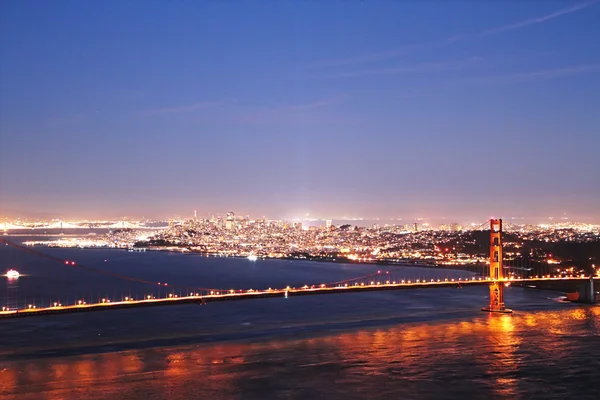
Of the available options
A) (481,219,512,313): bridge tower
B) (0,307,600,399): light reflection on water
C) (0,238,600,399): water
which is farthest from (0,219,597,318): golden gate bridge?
(0,307,600,399): light reflection on water

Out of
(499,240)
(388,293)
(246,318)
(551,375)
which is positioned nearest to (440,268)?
(388,293)

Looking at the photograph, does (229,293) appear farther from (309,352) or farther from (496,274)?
(309,352)

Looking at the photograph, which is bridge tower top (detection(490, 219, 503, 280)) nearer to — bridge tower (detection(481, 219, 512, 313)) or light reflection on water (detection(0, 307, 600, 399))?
bridge tower (detection(481, 219, 512, 313))

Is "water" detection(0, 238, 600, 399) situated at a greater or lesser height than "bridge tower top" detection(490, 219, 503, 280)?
lesser

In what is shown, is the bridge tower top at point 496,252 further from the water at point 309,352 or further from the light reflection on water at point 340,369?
the light reflection on water at point 340,369

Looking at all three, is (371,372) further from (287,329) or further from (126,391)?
(287,329)

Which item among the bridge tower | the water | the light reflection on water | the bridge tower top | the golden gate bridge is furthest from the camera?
the bridge tower top

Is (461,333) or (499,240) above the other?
(499,240)

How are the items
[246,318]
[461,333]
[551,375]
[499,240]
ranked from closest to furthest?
[551,375], [461,333], [246,318], [499,240]
